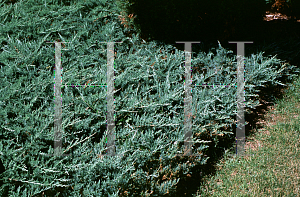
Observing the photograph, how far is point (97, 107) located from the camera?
2898 millimetres

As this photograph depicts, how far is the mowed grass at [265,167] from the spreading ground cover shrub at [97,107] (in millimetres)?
290

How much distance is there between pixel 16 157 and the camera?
232cm

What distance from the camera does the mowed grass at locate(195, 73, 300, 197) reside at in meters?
2.69

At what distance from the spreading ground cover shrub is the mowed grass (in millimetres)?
290

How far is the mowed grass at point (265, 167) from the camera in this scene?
2691mm

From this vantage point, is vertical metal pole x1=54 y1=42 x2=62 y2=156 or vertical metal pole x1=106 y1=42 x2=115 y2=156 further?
vertical metal pole x1=106 y1=42 x2=115 y2=156

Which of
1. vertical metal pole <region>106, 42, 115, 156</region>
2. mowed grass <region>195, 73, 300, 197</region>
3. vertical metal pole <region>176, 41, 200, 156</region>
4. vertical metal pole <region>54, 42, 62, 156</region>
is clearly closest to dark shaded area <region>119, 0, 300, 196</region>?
mowed grass <region>195, 73, 300, 197</region>

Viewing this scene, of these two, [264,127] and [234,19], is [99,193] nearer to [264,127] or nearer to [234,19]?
[264,127]

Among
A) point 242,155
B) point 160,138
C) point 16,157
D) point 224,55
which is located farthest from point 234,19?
point 16,157

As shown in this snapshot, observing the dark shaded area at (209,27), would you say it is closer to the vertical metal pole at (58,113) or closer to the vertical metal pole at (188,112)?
the vertical metal pole at (188,112)

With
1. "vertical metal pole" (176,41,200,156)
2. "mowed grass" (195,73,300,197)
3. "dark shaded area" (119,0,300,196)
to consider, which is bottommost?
"mowed grass" (195,73,300,197)

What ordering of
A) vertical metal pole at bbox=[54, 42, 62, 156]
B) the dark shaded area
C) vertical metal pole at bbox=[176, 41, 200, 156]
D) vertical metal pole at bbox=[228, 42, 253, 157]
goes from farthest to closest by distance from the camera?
the dark shaded area, vertical metal pole at bbox=[228, 42, 253, 157], vertical metal pole at bbox=[176, 41, 200, 156], vertical metal pole at bbox=[54, 42, 62, 156]

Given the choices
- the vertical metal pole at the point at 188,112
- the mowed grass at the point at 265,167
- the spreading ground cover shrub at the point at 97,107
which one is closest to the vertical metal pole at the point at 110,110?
the spreading ground cover shrub at the point at 97,107

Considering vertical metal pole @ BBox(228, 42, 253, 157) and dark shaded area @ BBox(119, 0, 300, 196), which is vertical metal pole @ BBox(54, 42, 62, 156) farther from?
vertical metal pole @ BBox(228, 42, 253, 157)
